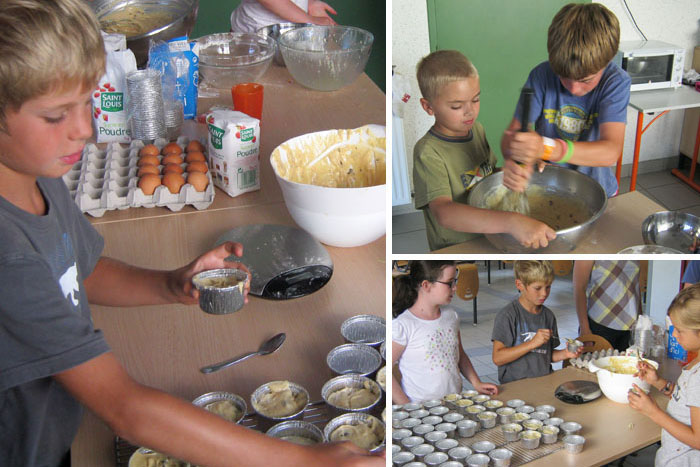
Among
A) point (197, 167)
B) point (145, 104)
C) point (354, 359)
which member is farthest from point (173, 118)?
point (354, 359)

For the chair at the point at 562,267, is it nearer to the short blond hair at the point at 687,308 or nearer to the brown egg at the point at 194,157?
the short blond hair at the point at 687,308

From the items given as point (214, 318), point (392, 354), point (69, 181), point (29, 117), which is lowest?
point (214, 318)

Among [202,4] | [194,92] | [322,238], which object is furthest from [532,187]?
[202,4]

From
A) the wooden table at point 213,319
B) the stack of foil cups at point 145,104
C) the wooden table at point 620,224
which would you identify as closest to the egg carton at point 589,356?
the wooden table at point 620,224

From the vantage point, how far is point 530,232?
607mm

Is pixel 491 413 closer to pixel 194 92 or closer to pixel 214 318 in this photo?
pixel 214 318

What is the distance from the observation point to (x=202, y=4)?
4.16m

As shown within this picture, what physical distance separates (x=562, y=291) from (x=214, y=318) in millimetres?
758

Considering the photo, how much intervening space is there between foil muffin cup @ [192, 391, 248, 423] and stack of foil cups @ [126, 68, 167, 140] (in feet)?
3.41

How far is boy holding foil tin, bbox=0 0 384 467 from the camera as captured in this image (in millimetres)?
861

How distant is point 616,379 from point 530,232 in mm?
178

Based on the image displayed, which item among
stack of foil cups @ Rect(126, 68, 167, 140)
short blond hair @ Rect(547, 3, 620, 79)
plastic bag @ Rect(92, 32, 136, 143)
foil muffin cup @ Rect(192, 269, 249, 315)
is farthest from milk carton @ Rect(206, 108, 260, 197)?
short blond hair @ Rect(547, 3, 620, 79)

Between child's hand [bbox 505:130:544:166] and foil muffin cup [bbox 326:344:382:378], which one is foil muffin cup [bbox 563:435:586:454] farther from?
foil muffin cup [bbox 326:344:382:378]

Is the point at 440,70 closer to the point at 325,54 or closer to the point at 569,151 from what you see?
the point at 569,151
